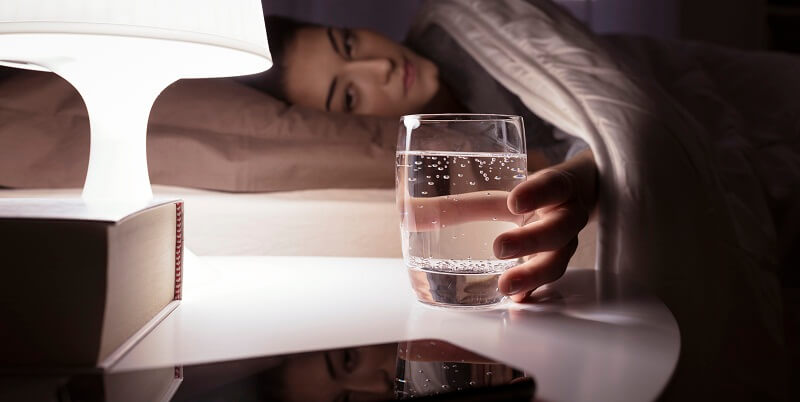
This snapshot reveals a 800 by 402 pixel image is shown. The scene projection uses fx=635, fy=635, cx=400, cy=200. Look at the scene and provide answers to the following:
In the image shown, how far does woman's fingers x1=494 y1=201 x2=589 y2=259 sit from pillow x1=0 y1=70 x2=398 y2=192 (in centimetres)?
50

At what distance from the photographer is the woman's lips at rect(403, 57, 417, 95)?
1521 millimetres

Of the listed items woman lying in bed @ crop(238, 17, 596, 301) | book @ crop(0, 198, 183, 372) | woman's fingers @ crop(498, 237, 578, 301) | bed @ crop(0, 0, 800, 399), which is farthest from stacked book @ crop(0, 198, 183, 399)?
woman lying in bed @ crop(238, 17, 596, 301)

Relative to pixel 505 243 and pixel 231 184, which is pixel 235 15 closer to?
pixel 505 243

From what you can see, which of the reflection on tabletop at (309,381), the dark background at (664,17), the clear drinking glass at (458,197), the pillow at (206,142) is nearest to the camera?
the reflection on tabletop at (309,381)

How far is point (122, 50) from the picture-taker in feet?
1.56

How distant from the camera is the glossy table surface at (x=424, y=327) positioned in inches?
12.6

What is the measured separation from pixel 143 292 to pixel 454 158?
0.69 feet

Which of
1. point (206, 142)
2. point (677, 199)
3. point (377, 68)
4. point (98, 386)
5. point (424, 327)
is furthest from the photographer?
point (377, 68)

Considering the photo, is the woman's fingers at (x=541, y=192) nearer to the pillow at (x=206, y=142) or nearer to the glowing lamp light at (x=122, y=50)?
the glowing lamp light at (x=122, y=50)

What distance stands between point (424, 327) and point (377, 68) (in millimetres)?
1157

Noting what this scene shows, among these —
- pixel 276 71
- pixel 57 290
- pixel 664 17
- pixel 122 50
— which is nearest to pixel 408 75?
pixel 276 71

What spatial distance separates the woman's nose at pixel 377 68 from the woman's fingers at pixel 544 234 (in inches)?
40.0

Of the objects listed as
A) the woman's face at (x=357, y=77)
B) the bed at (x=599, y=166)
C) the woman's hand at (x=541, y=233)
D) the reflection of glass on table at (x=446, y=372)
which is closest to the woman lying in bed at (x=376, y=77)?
the woman's face at (x=357, y=77)

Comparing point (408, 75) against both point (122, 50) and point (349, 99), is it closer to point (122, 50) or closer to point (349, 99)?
point (349, 99)
